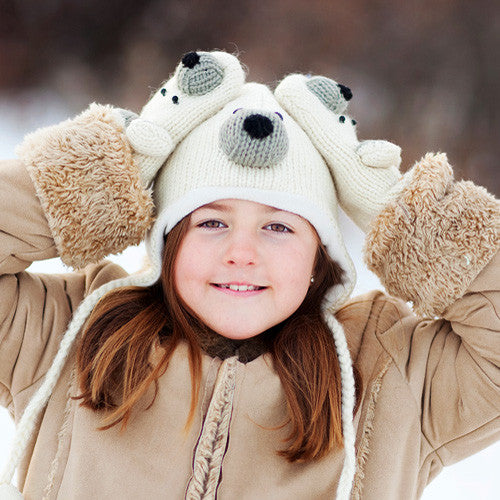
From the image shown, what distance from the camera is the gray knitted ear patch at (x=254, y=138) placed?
1031 millimetres

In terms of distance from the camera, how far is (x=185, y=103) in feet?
3.71

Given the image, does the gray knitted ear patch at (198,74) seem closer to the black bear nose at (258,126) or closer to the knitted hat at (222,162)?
the knitted hat at (222,162)

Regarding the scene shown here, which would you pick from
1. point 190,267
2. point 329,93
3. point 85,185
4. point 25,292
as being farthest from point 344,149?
point 25,292

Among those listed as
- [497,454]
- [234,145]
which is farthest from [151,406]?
[497,454]

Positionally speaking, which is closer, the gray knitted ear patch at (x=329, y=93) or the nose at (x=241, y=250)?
the nose at (x=241, y=250)

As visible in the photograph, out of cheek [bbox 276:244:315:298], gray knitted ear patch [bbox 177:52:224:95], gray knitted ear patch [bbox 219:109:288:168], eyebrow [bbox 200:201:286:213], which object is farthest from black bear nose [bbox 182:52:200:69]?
cheek [bbox 276:244:315:298]

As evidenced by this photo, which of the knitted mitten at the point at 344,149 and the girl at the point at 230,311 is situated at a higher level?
the knitted mitten at the point at 344,149

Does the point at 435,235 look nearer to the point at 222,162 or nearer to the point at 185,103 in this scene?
the point at 222,162

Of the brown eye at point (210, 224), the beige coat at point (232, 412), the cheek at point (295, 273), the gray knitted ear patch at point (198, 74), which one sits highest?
the gray knitted ear patch at point (198, 74)

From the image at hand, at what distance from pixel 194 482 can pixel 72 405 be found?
25cm

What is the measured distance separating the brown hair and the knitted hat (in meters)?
0.03

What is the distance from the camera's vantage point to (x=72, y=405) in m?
1.10

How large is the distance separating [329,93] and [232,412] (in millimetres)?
605

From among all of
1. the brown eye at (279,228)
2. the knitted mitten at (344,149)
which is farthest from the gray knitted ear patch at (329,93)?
the brown eye at (279,228)
